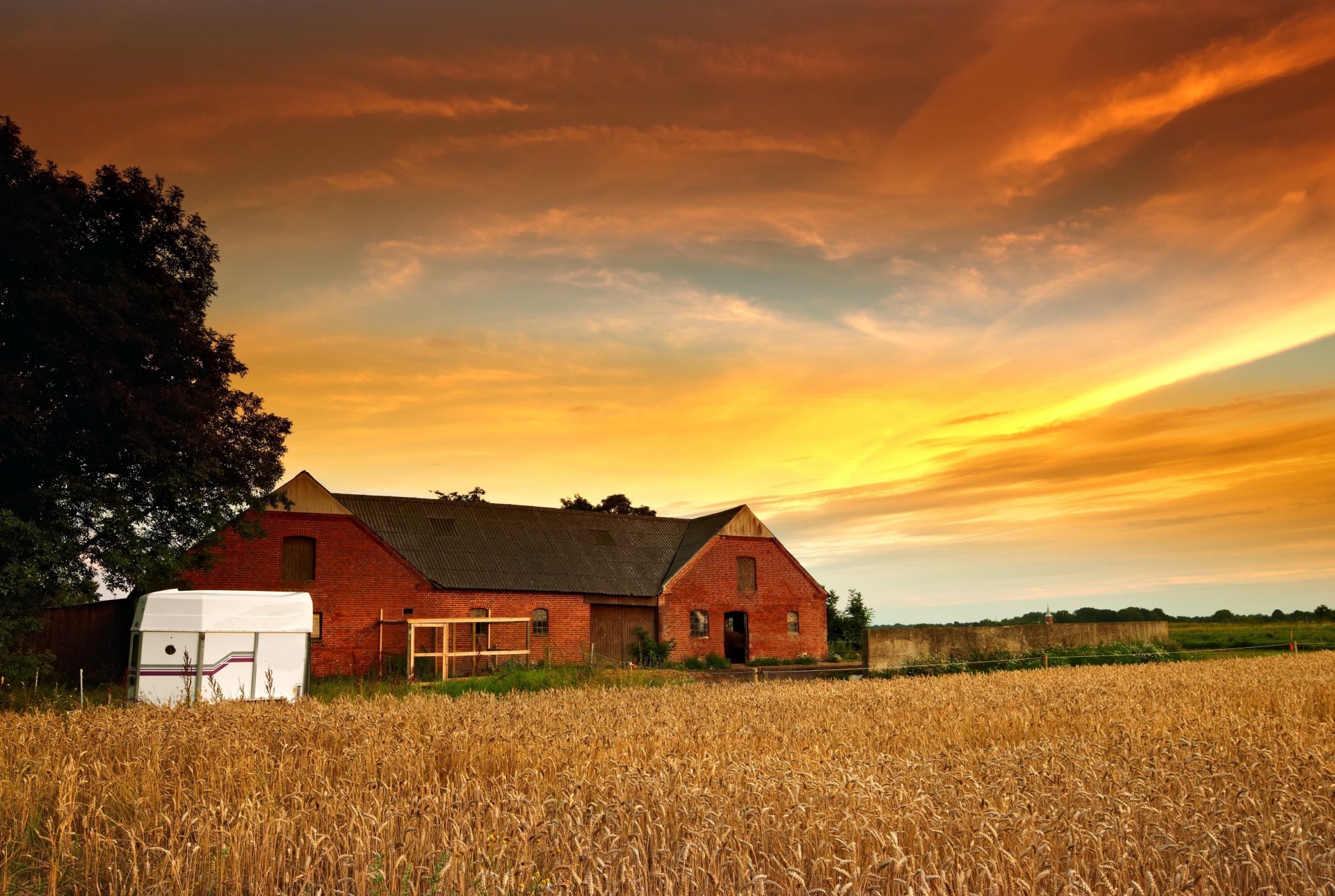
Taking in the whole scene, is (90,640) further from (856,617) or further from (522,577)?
(856,617)

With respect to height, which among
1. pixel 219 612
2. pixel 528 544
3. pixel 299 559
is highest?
pixel 528 544

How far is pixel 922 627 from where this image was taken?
3247 cm

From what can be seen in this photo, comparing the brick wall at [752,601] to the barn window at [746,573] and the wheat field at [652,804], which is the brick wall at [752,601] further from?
the wheat field at [652,804]

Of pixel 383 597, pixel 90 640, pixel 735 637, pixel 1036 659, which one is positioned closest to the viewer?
pixel 1036 659

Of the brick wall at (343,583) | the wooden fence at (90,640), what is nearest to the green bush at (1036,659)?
the brick wall at (343,583)

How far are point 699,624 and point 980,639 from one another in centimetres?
1683

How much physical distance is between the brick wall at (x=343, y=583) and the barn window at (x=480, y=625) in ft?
1.13

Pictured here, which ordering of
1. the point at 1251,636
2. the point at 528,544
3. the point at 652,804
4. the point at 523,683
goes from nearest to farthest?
the point at 652,804 < the point at 523,683 < the point at 528,544 < the point at 1251,636

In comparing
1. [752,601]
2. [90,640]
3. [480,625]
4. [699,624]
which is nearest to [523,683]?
[480,625]

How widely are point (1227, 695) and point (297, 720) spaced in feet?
51.3

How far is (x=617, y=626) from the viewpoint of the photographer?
45875mm

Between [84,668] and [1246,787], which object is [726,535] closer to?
[84,668]

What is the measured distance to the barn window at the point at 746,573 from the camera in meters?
49.4

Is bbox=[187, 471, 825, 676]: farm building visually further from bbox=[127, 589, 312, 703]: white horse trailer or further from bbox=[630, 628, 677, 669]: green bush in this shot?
bbox=[127, 589, 312, 703]: white horse trailer
